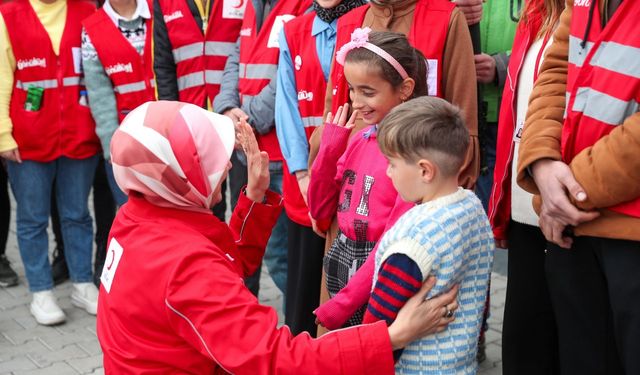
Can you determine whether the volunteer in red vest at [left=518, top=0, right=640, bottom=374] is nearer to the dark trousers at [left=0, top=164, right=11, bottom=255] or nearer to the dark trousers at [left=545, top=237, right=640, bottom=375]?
the dark trousers at [left=545, top=237, right=640, bottom=375]

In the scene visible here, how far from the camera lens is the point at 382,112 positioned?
3.21 metres

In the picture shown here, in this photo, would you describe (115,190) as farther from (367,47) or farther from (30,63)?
(367,47)

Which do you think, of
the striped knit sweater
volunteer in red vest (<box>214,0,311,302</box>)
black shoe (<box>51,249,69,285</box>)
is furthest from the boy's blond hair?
black shoe (<box>51,249,69,285</box>)

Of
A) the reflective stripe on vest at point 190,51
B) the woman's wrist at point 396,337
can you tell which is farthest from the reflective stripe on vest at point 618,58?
the reflective stripe on vest at point 190,51

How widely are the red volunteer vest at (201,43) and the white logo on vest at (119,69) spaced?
12.1 inches

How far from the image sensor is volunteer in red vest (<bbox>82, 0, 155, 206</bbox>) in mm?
5211

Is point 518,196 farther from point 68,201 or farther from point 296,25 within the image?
point 68,201

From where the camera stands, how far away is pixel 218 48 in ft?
16.7

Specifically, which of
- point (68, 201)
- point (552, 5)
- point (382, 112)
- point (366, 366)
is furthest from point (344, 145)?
point (68, 201)

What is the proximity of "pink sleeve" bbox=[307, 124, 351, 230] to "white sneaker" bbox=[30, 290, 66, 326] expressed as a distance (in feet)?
8.46

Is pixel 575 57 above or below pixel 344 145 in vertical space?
above

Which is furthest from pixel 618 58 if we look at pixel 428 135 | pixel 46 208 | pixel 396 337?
pixel 46 208

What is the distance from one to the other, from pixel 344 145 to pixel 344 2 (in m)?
0.96

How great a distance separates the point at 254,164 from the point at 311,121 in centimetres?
111
